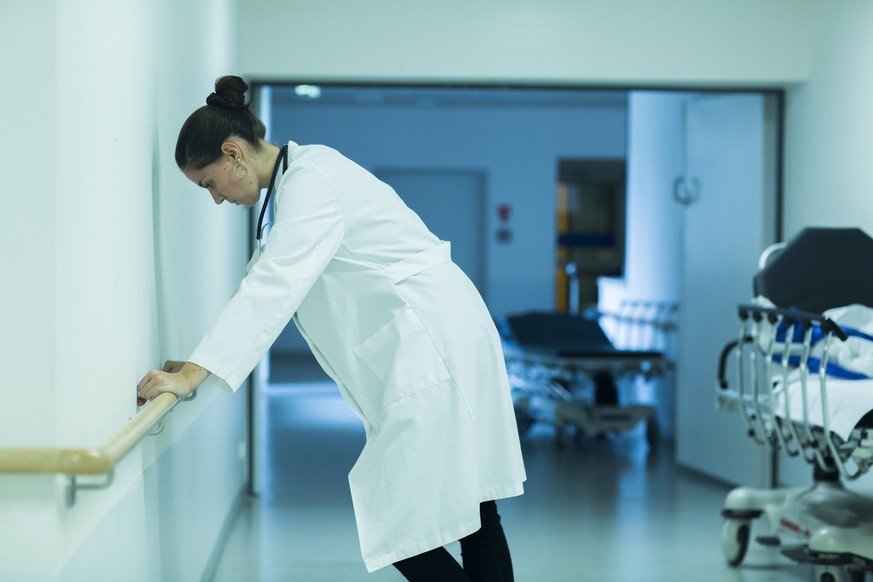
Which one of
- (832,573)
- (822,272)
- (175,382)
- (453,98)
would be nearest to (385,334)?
(175,382)

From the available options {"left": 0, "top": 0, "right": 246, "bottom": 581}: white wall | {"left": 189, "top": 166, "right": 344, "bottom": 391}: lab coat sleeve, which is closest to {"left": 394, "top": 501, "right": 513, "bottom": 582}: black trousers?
{"left": 189, "top": 166, "right": 344, "bottom": 391}: lab coat sleeve

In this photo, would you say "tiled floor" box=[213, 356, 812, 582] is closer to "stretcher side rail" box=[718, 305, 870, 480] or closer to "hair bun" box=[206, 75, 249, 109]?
"stretcher side rail" box=[718, 305, 870, 480]

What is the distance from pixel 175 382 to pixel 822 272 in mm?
2549

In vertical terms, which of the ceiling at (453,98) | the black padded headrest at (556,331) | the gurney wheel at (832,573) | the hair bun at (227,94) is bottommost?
the gurney wheel at (832,573)

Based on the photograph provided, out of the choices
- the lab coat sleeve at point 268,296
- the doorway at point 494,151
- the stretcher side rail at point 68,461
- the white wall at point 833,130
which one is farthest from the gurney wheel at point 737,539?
the doorway at point 494,151

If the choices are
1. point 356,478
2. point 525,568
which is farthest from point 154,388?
point 525,568

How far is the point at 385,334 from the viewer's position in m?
2.29

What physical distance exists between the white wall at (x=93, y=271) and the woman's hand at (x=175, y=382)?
54 millimetres

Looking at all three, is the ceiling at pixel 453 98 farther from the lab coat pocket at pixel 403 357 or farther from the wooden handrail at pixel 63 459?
the wooden handrail at pixel 63 459

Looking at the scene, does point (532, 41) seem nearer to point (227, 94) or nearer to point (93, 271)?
point (227, 94)

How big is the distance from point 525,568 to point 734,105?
9.59ft

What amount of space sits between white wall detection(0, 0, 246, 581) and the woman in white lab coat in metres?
0.19

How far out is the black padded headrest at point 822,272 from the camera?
3.74 metres

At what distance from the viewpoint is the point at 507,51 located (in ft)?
16.4
